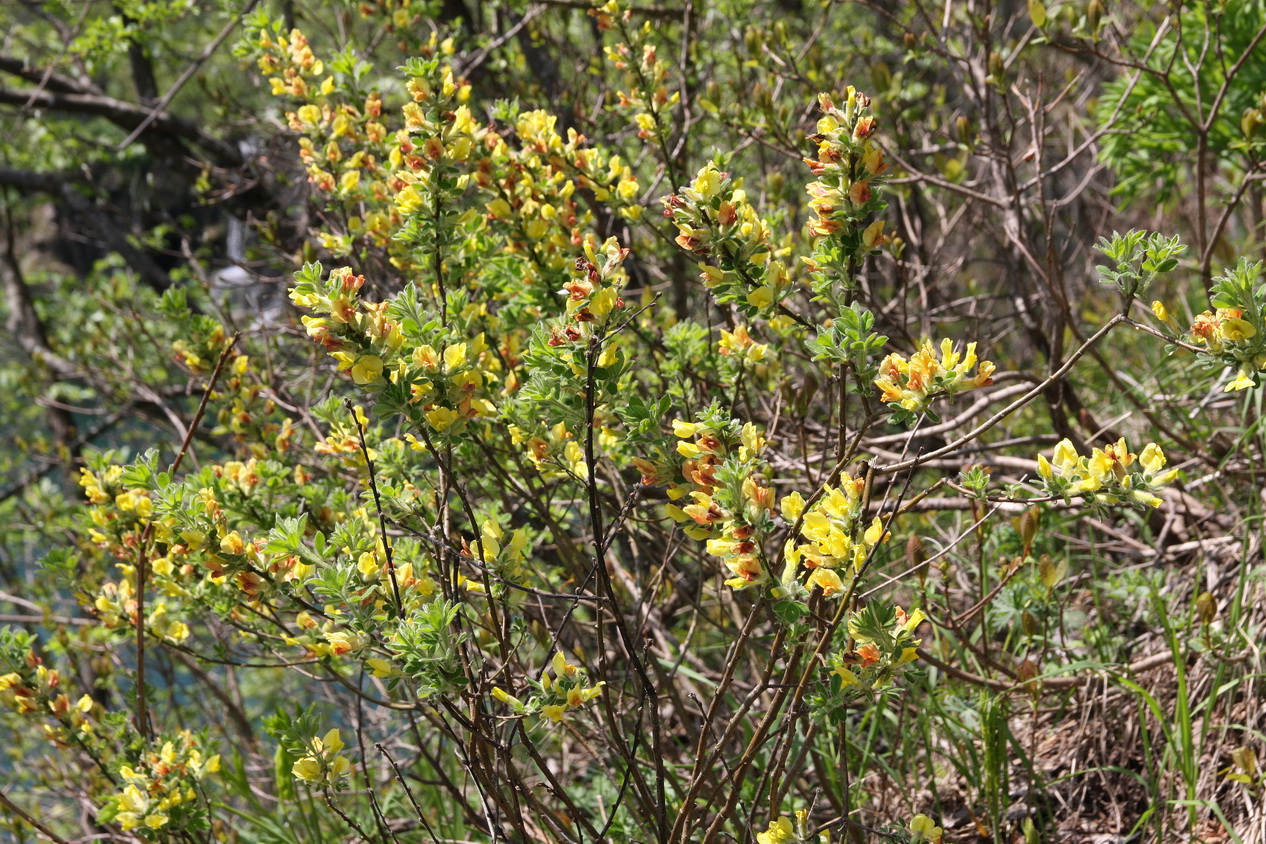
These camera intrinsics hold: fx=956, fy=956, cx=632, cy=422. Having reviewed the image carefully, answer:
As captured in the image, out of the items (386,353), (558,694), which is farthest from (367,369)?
(558,694)

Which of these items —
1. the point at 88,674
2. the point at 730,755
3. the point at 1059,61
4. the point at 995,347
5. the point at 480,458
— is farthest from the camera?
the point at 1059,61

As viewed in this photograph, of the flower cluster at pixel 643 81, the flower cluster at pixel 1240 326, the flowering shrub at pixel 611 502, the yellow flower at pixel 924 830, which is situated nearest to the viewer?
the flower cluster at pixel 1240 326

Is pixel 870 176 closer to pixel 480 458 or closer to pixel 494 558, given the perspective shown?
pixel 494 558

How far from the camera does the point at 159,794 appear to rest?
1688 millimetres

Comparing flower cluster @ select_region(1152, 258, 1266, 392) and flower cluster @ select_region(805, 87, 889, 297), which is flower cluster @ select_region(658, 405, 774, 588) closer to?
flower cluster @ select_region(805, 87, 889, 297)

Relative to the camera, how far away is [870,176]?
4.06 ft

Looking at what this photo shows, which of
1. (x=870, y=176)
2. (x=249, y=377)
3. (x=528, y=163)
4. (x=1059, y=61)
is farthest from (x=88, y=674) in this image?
(x=1059, y=61)

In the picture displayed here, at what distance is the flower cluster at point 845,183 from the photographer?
1.22 meters

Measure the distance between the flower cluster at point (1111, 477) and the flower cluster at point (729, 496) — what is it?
35 centimetres

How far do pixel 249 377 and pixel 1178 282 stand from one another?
463 centimetres

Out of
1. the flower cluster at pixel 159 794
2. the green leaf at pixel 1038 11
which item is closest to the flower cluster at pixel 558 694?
the flower cluster at pixel 159 794

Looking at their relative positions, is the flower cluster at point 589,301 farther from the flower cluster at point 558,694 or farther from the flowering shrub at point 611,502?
the flower cluster at point 558,694

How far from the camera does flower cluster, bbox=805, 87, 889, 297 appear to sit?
48.2 inches

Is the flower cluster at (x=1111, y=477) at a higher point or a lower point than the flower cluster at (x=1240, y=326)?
lower
